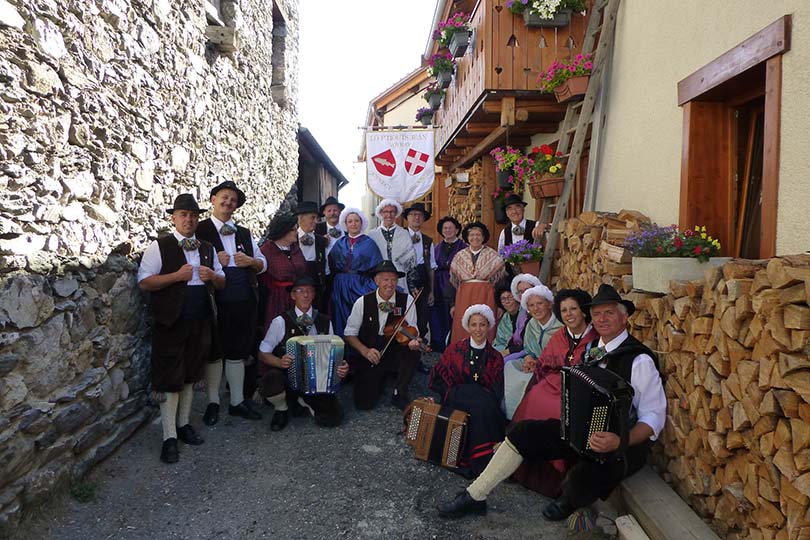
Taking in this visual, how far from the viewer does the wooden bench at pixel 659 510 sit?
97.0 inches

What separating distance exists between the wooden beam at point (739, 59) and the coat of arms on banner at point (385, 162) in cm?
480

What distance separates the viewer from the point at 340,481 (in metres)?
3.57

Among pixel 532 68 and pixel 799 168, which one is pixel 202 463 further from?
pixel 532 68

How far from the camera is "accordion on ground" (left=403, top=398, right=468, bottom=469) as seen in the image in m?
3.64

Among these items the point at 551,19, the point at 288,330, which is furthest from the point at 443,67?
the point at 288,330

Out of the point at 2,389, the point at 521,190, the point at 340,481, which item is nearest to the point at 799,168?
the point at 340,481

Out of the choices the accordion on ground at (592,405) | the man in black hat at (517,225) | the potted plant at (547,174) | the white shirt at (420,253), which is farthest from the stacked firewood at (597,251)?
the white shirt at (420,253)

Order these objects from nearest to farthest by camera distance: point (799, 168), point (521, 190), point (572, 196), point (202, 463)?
point (799, 168) < point (202, 463) < point (572, 196) < point (521, 190)

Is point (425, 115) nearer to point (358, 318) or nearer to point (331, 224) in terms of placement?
point (331, 224)

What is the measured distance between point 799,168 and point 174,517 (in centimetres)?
363

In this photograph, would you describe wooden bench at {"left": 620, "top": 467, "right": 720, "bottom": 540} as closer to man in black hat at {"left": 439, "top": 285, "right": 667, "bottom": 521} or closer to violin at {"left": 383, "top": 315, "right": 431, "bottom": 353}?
man in black hat at {"left": 439, "top": 285, "right": 667, "bottom": 521}

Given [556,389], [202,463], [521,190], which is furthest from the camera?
[521,190]

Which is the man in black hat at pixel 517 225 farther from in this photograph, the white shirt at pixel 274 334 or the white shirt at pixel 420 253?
the white shirt at pixel 274 334

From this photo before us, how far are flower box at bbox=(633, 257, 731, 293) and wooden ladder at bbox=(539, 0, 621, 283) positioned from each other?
2.24 meters
